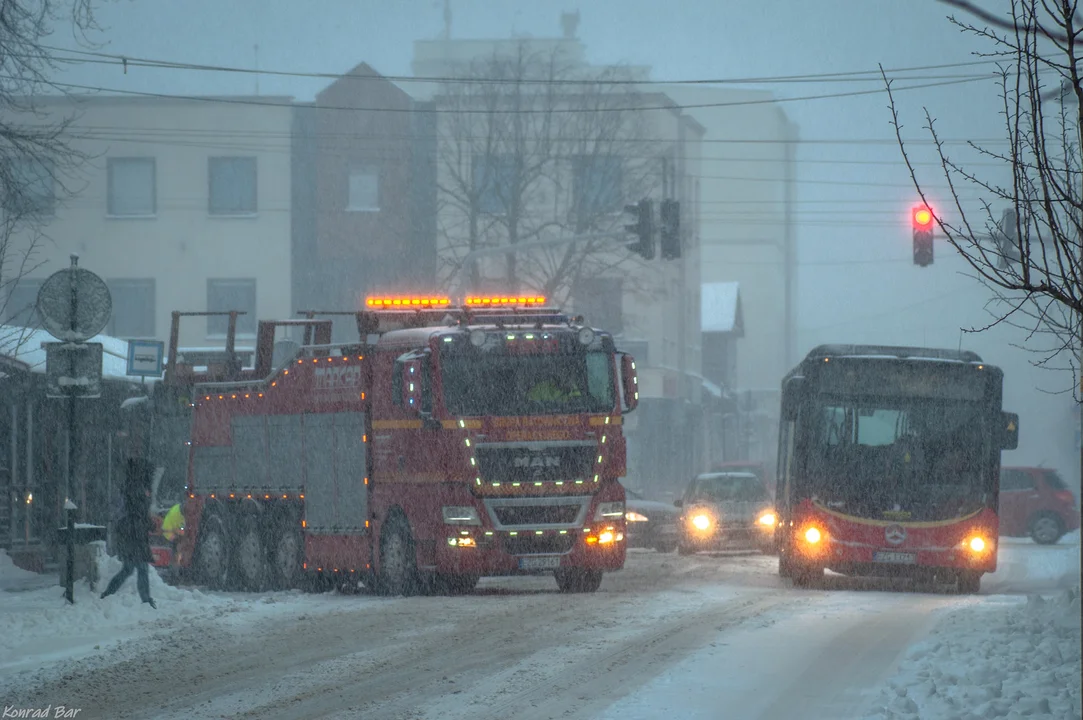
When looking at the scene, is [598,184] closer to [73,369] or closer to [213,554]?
[213,554]

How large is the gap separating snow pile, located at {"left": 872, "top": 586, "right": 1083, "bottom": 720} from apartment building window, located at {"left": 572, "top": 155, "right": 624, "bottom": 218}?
119ft

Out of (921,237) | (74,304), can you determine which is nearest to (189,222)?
(921,237)

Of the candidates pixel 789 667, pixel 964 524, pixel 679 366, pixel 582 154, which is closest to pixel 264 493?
pixel 964 524

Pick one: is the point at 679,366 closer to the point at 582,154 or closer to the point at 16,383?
the point at 582,154

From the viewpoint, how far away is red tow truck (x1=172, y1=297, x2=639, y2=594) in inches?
733

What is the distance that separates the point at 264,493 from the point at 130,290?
36.7m

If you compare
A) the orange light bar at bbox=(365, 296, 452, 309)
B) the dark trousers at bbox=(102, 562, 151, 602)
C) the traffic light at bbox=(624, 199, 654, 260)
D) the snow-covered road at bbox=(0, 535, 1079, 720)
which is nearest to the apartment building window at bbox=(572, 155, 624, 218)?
the traffic light at bbox=(624, 199, 654, 260)

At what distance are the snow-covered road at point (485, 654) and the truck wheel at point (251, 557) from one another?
10.0ft

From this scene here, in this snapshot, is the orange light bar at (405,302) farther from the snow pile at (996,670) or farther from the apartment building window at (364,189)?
the apartment building window at (364,189)

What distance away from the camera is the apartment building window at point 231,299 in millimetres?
56688

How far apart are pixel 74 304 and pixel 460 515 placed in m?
4.90

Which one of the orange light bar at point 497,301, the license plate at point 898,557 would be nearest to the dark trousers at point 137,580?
the orange light bar at point 497,301

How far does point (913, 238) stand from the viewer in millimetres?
28016

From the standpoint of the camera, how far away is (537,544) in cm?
1873
